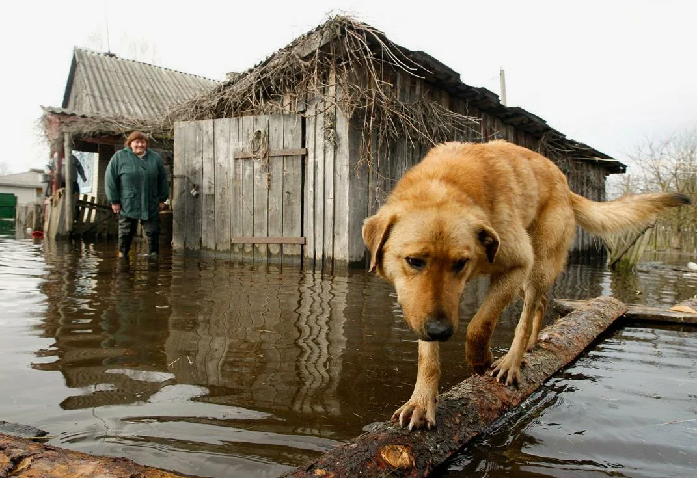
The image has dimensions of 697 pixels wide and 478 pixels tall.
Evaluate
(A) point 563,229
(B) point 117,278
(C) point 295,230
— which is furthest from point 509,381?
(C) point 295,230

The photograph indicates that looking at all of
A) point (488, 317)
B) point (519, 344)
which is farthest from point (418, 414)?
point (519, 344)

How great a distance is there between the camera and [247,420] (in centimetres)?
265

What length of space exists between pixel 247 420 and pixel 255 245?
785 centimetres

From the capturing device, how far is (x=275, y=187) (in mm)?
10062

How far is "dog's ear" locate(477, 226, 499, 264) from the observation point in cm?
286

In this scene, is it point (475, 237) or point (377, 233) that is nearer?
point (475, 237)

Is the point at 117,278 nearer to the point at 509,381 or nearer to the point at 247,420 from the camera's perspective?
the point at 247,420

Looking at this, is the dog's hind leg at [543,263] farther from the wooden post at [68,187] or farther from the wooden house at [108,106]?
the wooden post at [68,187]

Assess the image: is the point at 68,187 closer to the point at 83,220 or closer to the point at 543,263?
the point at 83,220

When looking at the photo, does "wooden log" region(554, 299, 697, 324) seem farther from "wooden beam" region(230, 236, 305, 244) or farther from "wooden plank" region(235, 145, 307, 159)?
"wooden plank" region(235, 145, 307, 159)

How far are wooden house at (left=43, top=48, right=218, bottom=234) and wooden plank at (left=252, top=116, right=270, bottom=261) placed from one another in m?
2.63

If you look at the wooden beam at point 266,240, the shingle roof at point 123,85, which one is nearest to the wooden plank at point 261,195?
the wooden beam at point 266,240

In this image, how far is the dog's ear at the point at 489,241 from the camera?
9.37ft

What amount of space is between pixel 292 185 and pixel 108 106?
11.8m
